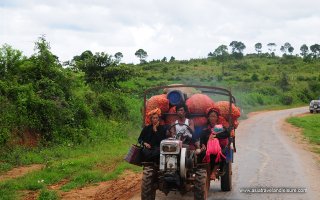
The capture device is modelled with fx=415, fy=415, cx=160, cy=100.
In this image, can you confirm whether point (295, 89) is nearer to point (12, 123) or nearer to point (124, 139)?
point (124, 139)

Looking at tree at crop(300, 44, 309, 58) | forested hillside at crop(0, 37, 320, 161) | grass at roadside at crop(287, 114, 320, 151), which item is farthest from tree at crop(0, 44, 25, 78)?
tree at crop(300, 44, 309, 58)

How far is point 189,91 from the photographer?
29.8 feet

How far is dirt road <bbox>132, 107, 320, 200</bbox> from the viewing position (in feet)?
28.8

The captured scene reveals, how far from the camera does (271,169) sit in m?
11.7

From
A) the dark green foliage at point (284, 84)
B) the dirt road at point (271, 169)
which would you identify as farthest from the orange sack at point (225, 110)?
the dark green foliage at point (284, 84)

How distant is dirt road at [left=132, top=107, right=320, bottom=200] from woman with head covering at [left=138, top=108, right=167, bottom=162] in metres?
1.38

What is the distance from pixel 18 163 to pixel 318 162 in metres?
9.22

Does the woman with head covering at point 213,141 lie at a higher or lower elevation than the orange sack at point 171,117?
lower

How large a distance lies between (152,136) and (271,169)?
5.38 m

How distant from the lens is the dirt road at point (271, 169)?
877cm

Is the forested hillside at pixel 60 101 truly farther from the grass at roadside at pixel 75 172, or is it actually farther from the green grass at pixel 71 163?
the grass at roadside at pixel 75 172

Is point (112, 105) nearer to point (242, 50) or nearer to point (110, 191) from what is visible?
point (110, 191)

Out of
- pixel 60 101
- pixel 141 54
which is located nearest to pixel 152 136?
pixel 60 101

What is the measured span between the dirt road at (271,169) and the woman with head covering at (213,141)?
3.88 ft
